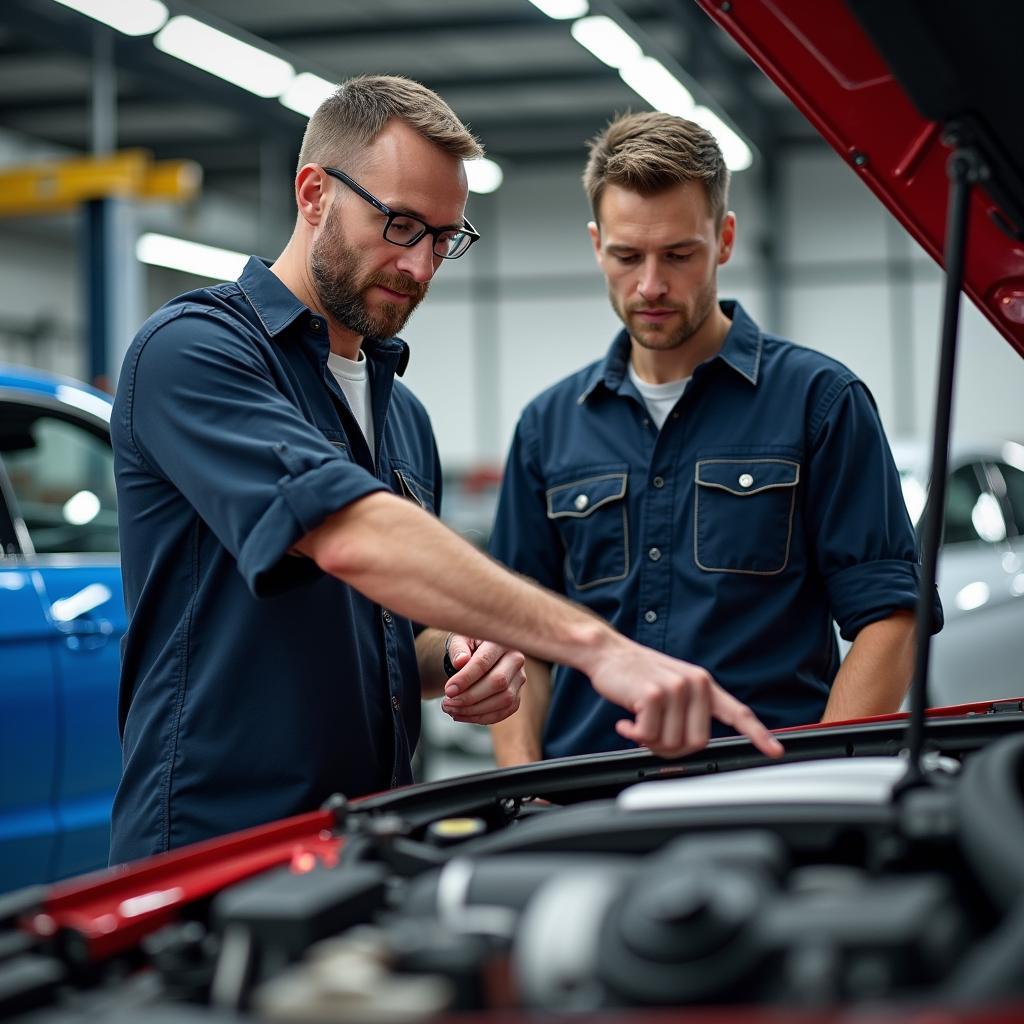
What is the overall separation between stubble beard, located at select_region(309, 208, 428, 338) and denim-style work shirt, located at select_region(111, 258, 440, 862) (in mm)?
147

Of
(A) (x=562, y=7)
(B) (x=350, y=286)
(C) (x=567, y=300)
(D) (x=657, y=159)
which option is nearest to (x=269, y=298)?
(B) (x=350, y=286)

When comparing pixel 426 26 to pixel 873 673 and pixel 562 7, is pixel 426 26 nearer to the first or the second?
pixel 562 7

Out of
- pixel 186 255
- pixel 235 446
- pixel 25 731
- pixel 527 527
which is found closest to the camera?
pixel 235 446

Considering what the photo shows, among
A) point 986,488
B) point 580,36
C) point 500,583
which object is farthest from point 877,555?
point 580,36

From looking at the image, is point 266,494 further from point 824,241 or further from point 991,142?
point 824,241

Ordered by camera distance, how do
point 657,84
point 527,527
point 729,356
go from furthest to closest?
point 657,84, point 527,527, point 729,356

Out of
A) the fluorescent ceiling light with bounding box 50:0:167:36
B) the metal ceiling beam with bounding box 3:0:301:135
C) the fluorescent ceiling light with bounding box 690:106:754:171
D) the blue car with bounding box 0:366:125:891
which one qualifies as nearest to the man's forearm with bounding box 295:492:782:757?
the blue car with bounding box 0:366:125:891

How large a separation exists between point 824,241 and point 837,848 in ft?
45.8

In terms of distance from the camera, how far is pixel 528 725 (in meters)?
2.36

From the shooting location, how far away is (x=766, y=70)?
173 centimetres

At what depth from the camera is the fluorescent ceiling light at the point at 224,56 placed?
6259 millimetres

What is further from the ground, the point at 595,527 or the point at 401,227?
the point at 401,227

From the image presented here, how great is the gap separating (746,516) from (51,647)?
6.21 ft

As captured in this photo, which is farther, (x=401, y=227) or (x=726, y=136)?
(x=726, y=136)
